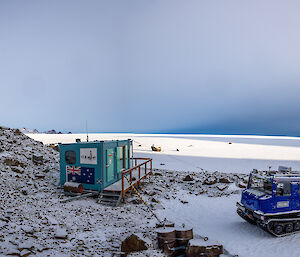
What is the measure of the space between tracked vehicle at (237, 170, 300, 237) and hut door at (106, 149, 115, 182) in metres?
8.47

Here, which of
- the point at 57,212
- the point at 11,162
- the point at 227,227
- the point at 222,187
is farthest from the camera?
the point at 222,187

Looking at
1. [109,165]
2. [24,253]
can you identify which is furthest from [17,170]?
[24,253]

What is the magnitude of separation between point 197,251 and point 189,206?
635 cm

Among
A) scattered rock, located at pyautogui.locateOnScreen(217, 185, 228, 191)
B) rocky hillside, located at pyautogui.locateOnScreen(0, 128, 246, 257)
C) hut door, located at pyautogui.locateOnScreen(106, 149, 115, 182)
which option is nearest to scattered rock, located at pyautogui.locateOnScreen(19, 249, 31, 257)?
rocky hillside, located at pyautogui.locateOnScreen(0, 128, 246, 257)

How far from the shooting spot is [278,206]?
919 cm

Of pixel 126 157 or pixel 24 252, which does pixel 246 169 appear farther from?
pixel 24 252

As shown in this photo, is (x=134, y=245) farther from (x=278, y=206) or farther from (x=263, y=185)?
(x=263, y=185)

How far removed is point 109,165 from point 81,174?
6.12ft

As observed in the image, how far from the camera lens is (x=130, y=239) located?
7.29m

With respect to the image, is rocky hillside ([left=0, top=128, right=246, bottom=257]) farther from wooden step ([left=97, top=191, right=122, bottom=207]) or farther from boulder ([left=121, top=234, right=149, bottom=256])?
wooden step ([left=97, top=191, right=122, bottom=207])

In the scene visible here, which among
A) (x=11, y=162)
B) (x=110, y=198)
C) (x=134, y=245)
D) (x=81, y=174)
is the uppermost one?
(x=11, y=162)

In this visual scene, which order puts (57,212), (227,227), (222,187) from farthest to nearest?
(222,187) → (227,227) → (57,212)

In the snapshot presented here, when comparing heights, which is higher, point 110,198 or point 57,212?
point 57,212

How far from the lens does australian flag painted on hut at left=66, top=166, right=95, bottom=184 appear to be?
43.4 ft
